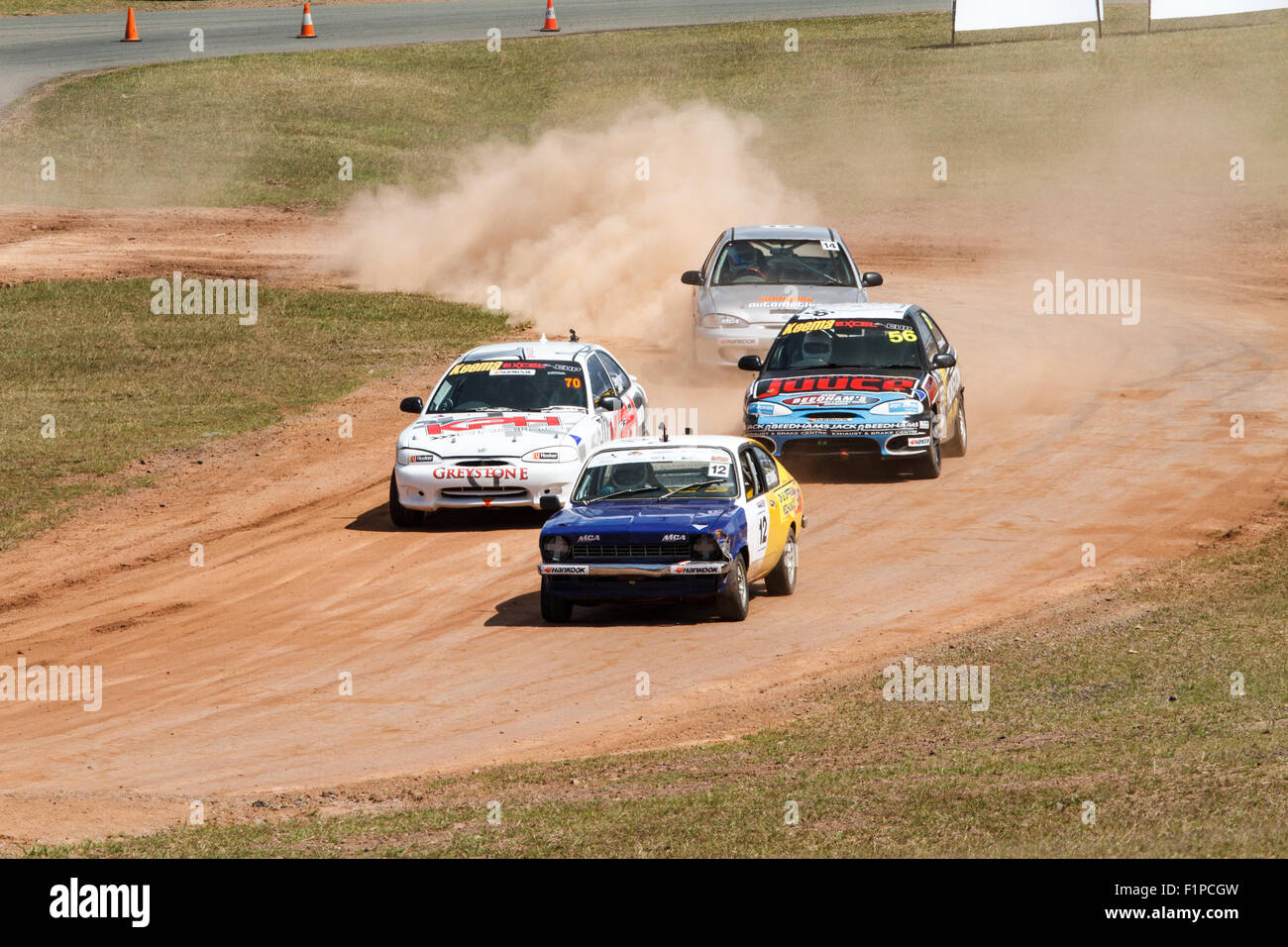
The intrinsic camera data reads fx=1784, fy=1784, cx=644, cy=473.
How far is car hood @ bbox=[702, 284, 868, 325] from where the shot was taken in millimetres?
24047

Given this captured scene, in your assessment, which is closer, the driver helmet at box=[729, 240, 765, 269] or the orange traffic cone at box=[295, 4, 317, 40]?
the driver helmet at box=[729, 240, 765, 269]

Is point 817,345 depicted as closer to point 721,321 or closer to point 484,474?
point 721,321

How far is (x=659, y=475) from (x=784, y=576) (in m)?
1.35

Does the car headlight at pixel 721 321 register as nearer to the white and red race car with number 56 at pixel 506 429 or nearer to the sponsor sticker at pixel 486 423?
the white and red race car with number 56 at pixel 506 429

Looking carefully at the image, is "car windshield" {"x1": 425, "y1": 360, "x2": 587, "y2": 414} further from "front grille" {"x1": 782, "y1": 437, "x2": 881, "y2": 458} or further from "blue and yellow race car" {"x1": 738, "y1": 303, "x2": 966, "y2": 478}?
"front grille" {"x1": 782, "y1": 437, "x2": 881, "y2": 458}

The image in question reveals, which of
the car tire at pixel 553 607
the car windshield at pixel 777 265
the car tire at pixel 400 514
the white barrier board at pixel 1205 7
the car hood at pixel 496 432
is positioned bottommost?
the car tire at pixel 553 607

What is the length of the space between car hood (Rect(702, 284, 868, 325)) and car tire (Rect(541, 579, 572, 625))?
10404mm

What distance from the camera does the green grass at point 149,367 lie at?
2095cm

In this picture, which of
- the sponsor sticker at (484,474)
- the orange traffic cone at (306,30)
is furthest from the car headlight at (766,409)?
the orange traffic cone at (306,30)

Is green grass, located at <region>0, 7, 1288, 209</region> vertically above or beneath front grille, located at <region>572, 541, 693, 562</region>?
above

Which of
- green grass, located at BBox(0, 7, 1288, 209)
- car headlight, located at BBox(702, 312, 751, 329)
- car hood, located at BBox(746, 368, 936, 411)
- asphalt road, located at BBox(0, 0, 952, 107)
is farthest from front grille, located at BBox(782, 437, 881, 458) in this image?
asphalt road, located at BBox(0, 0, 952, 107)
